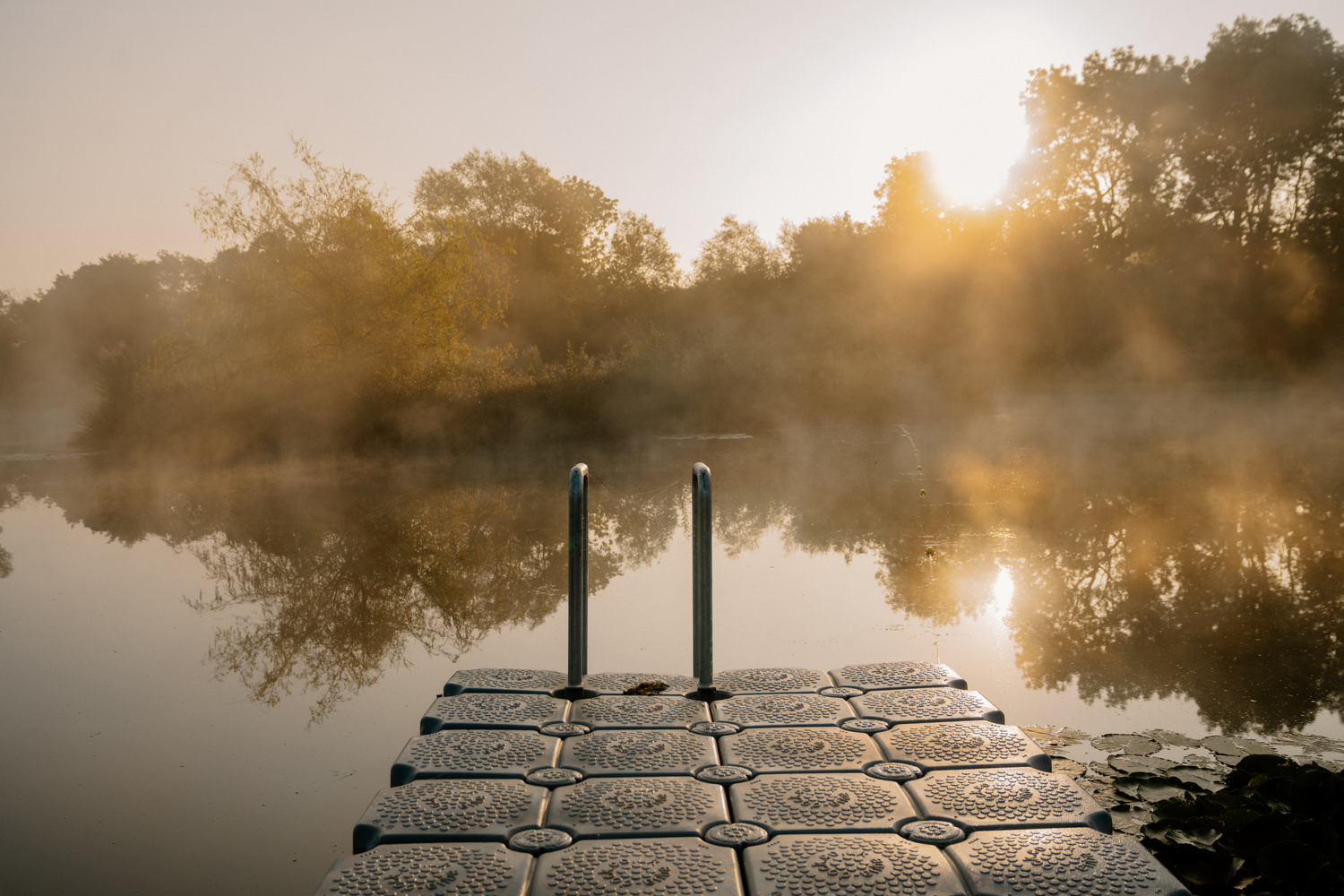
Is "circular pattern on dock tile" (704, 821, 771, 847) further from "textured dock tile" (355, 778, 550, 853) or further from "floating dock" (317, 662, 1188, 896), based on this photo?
"textured dock tile" (355, 778, 550, 853)

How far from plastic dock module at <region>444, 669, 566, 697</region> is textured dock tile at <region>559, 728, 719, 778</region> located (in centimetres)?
57

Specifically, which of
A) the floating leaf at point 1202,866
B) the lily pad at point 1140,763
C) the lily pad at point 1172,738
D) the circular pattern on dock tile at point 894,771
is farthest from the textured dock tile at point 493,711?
the lily pad at point 1172,738

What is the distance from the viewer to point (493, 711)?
314 cm

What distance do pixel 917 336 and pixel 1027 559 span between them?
23861 millimetres

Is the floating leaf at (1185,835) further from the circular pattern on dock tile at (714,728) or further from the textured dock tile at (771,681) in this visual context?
the circular pattern on dock tile at (714,728)

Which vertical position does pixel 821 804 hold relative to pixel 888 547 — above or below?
below

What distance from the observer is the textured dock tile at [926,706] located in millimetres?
3051

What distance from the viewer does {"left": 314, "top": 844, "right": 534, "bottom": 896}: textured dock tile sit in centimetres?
196


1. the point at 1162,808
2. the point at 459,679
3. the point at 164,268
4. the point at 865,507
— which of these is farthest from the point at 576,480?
the point at 164,268

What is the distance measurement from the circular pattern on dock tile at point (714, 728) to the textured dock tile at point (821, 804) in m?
0.36

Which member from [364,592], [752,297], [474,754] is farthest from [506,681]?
[752,297]

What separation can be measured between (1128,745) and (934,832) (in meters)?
1.62

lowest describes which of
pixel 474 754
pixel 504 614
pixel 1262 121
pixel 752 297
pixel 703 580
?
pixel 504 614

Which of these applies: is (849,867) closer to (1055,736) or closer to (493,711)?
(493,711)
